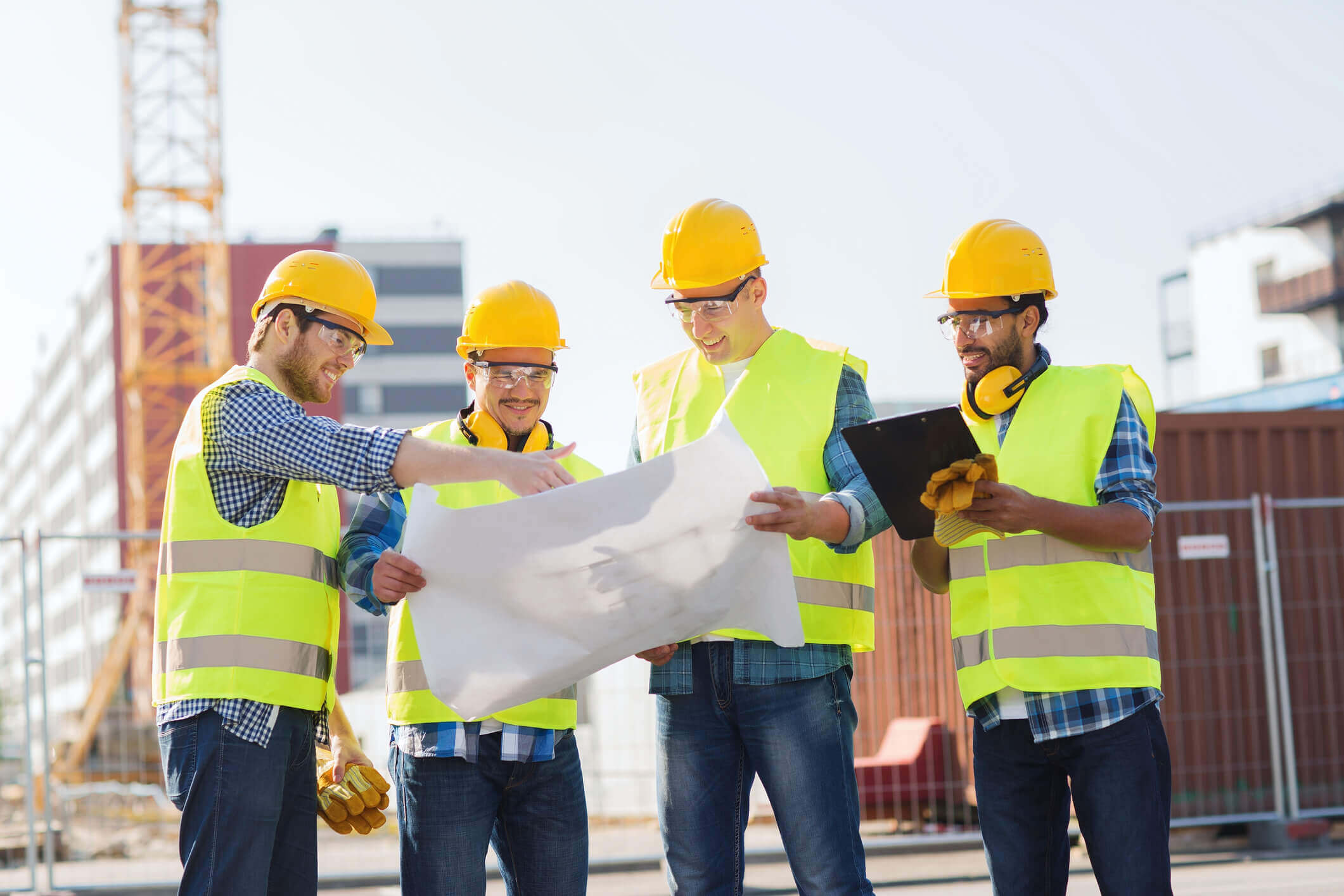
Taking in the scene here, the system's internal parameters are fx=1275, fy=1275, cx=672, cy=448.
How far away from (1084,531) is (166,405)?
212 ft

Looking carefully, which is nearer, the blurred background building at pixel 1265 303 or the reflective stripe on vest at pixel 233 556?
the reflective stripe on vest at pixel 233 556

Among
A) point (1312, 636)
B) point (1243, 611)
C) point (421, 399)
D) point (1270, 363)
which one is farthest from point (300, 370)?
point (421, 399)

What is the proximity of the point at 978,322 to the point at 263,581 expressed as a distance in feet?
7.29

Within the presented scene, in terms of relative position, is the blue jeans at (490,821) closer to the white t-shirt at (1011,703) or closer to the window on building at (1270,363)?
the white t-shirt at (1011,703)

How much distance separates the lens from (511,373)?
13.1 feet

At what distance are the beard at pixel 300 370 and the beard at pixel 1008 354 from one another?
2.00 m

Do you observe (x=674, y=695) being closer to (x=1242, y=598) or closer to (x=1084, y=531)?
(x=1084, y=531)

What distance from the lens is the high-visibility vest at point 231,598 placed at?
3.42 m

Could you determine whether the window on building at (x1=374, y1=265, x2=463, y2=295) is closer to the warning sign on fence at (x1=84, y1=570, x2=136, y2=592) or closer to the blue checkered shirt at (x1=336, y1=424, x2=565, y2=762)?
the warning sign on fence at (x1=84, y1=570, x2=136, y2=592)

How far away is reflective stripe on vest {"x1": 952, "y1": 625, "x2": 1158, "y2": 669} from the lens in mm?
3592

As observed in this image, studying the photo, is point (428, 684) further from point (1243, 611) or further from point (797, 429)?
point (1243, 611)

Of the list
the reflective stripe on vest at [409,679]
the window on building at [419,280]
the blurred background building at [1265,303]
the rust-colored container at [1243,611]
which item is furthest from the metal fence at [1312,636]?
the window on building at [419,280]

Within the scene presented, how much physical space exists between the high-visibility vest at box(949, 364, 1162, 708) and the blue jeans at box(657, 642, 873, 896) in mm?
477

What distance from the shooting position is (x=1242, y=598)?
32.0 feet
